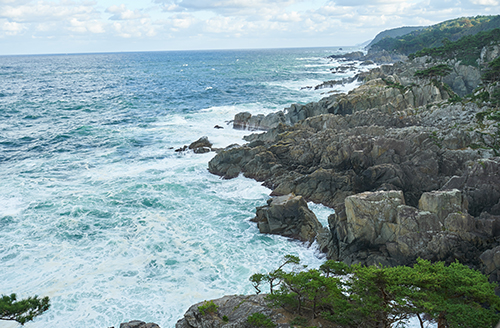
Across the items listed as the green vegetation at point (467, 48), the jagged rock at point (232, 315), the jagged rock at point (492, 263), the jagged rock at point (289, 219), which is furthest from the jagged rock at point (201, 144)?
the green vegetation at point (467, 48)

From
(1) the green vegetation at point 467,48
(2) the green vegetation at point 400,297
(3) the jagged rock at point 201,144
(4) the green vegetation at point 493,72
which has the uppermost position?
(1) the green vegetation at point 467,48

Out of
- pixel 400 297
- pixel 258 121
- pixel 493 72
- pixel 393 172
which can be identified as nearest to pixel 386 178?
pixel 393 172

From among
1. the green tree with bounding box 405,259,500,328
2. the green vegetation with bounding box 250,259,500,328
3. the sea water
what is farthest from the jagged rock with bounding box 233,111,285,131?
the green tree with bounding box 405,259,500,328

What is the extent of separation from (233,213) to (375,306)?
56.1 feet

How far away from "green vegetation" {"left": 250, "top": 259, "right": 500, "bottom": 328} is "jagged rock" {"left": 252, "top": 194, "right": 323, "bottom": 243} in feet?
30.7

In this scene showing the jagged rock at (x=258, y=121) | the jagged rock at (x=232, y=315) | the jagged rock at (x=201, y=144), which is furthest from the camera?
the jagged rock at (x=258, y=121)

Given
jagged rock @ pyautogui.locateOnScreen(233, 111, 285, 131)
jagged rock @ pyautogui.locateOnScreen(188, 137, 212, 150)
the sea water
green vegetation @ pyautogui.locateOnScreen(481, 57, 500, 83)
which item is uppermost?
green vegetation @ pyautogui.locateOnScreen(481, 57, 500, 83)

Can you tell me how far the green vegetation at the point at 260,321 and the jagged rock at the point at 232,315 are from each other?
0.94 feet

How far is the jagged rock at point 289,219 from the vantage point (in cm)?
2436

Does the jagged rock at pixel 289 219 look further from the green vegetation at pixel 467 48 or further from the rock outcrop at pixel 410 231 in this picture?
the green vegetation at pixel 467 48

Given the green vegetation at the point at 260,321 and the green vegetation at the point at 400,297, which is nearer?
the green vegetation at the point at 400,297

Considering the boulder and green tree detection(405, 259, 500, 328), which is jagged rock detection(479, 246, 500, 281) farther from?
the boulder

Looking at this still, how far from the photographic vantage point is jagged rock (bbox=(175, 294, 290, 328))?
14363mm

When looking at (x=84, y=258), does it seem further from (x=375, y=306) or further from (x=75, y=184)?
(x=375, y=306)
